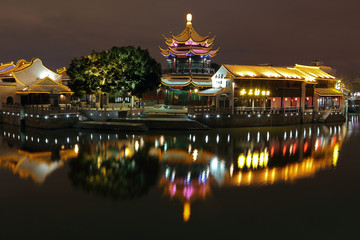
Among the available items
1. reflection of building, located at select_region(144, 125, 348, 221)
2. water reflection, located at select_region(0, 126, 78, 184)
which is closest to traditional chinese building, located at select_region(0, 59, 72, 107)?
water reflection, located at select_region(0, 126, 78, 184)

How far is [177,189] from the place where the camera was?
14.7 meters

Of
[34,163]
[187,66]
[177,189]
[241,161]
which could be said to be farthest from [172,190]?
[187,66]

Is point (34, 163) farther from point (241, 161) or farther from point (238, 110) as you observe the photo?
point (238, 110)

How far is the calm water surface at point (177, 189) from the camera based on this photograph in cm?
1077

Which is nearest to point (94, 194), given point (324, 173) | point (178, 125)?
point (324, 173)

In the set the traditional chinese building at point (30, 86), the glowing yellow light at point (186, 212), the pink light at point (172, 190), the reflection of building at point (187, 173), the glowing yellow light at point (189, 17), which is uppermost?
the glowing yellow light at point (189, 17)

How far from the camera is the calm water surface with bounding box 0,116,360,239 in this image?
35.3 feet

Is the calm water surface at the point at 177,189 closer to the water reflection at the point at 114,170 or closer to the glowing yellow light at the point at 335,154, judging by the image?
the water reflection at the point at 114,170

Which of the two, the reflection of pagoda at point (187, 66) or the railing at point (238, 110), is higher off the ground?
the reflection of pagoda at point (187, 66)

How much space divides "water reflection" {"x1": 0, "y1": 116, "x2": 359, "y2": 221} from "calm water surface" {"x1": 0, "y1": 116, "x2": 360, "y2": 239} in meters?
0.07

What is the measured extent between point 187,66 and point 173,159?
2920cm

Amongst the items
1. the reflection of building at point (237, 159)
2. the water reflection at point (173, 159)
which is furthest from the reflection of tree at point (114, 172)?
the reflection of building at point (237, 159)

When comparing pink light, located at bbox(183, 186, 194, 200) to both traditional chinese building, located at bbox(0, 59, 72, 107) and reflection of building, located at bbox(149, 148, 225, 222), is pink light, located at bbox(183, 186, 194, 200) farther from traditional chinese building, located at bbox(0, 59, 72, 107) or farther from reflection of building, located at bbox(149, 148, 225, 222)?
traditional chinese building, located at bbox(0, 59, 72, 107)

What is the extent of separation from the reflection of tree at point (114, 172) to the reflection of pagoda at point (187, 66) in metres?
23.6
